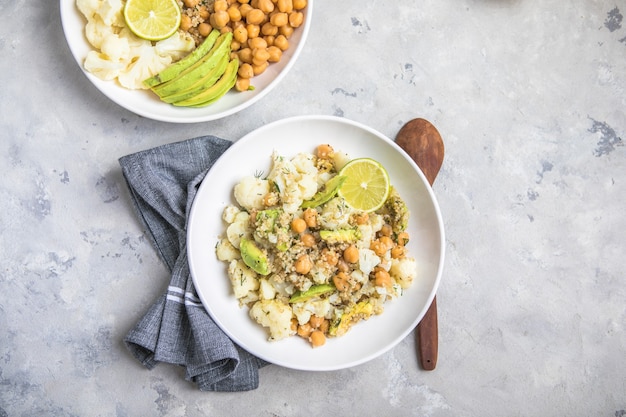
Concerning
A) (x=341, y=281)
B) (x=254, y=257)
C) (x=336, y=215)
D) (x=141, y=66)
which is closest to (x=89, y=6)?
(x=141, y=66)

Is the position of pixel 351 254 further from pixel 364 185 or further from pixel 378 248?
pixel 364 185

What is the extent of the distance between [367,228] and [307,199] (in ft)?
1.06

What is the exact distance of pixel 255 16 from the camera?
2.79 metres

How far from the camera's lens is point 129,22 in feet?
8.76

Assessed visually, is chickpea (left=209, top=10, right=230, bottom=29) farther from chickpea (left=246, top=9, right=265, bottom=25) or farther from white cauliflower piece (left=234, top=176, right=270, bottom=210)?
white cauliflower piece (left=234, top=176, right=270, bottom=210)

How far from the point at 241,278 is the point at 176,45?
117cm

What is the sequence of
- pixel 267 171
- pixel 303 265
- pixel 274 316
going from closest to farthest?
pixel 303 265
pixel 274 316
pixel 267 171

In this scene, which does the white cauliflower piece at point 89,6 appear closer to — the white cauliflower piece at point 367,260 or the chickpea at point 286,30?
the chickpea at point 286,30

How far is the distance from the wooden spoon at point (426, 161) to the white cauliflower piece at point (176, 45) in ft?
3.92

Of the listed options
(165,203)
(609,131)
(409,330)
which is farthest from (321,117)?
(609,131)

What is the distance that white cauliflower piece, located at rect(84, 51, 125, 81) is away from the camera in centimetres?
268

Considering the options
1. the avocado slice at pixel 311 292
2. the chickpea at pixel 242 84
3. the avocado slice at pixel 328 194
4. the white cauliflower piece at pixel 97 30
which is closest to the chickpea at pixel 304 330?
→ the avocado slice at pixel 311 292

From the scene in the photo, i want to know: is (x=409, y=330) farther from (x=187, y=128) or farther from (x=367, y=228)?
(x=187, y=128)

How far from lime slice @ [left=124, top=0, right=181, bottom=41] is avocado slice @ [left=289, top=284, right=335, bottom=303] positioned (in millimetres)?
1384
